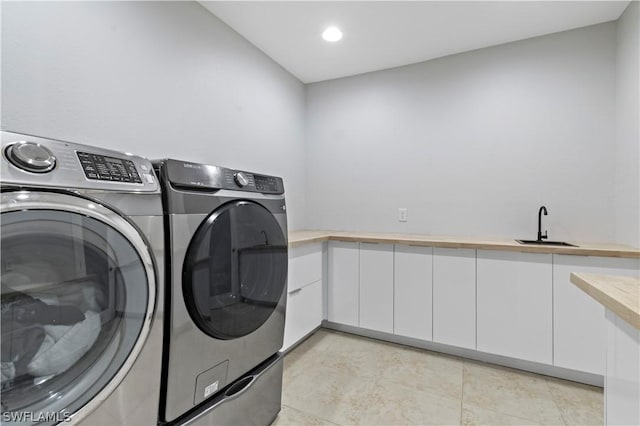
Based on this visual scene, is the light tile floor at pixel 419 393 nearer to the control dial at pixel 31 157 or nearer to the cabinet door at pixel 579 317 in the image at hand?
the cabinet door at pixel 579 317

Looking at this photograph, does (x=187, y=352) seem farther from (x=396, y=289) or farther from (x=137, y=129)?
(x=396, y=289)

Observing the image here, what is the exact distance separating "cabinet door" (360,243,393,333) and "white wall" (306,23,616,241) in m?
0.53

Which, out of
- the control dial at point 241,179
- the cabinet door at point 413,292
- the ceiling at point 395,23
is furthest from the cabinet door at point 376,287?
the ceiling at point 395,23

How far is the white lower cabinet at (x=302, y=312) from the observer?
206cm

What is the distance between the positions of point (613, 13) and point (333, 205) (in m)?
2.51

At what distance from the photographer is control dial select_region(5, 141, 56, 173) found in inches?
24.3

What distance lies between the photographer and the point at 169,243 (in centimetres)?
97

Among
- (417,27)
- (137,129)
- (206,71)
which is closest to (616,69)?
(417,27)

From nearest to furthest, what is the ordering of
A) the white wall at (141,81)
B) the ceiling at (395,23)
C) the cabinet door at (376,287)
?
the white wall at (141,81), the ceiling at (395,23), the cabinet door at (376,287)

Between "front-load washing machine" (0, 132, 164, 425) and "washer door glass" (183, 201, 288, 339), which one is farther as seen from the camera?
"washer door glass" (183, 201, 288, 339)

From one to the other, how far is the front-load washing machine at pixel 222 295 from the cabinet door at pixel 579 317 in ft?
5.61

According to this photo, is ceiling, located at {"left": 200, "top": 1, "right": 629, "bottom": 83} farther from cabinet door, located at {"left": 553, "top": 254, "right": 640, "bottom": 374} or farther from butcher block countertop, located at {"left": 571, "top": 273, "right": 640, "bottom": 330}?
butcher block countertop, located at {"left": 571, "top": 273, "right": 640, "bottom": 330}

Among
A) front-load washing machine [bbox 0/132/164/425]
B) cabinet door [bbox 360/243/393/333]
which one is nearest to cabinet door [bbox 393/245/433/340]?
cabinet door [bbox 360/243/393/333]

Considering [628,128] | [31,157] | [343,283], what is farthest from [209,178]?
[628,128]
